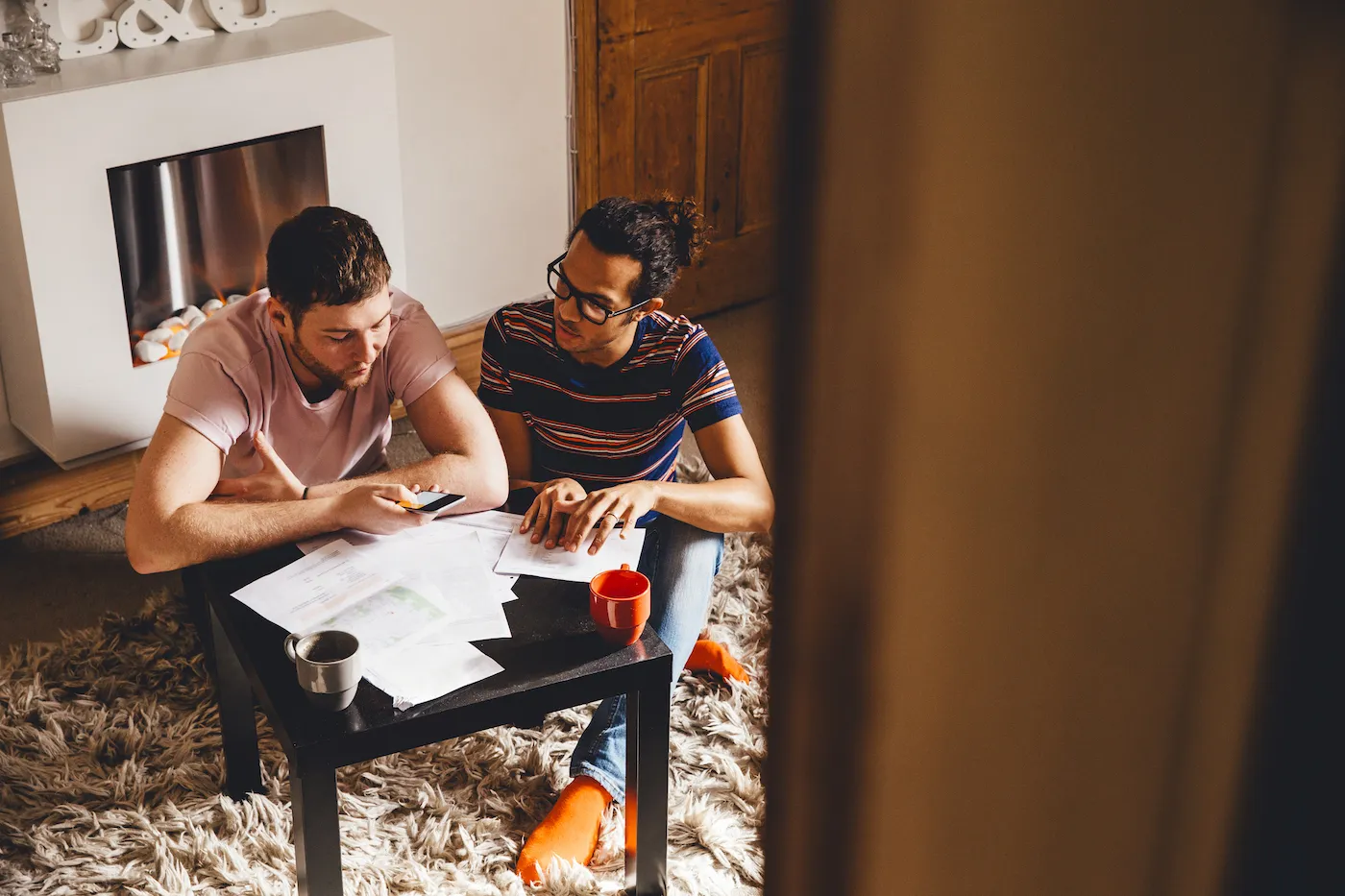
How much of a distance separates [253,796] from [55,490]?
1228 mm

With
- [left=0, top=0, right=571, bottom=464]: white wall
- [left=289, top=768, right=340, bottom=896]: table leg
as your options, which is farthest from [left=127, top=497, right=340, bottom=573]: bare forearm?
[left=0, top=0, right=571, bottom=464]: white wall

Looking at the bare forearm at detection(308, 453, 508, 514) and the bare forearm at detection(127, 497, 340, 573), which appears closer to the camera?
the bare forearm at detection(127, 497, 340, 573)

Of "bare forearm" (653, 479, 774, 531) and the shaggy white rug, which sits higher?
"bare forearm" (653, 479, 774, 531)

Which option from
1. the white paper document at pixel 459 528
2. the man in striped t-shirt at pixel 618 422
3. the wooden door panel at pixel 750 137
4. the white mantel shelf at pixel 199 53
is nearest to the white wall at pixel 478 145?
the white mantel shelf at pixel 199 53

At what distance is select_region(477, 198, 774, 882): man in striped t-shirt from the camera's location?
6.33 feet

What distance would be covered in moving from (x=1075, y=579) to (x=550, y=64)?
3.51m

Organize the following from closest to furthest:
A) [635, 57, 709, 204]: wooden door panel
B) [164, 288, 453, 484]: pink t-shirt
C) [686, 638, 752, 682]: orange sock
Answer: [164, 288, 453, 484]: pink t-shirt, [686, 638, 752, 682]: orange sock, [635, 57, 709, 204]: wooden door panel

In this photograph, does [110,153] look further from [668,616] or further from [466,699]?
[466,699]

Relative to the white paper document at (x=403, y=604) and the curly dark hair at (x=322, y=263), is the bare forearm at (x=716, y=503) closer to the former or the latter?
the white paper document at (x=403, y=604)

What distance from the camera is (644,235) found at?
1.97 m

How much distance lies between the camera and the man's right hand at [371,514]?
181 cm

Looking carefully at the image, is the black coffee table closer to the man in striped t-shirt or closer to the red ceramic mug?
the red ceramic mug

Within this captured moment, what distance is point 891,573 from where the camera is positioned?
0.13 meters

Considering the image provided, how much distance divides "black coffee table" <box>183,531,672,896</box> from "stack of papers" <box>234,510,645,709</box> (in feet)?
0.07
